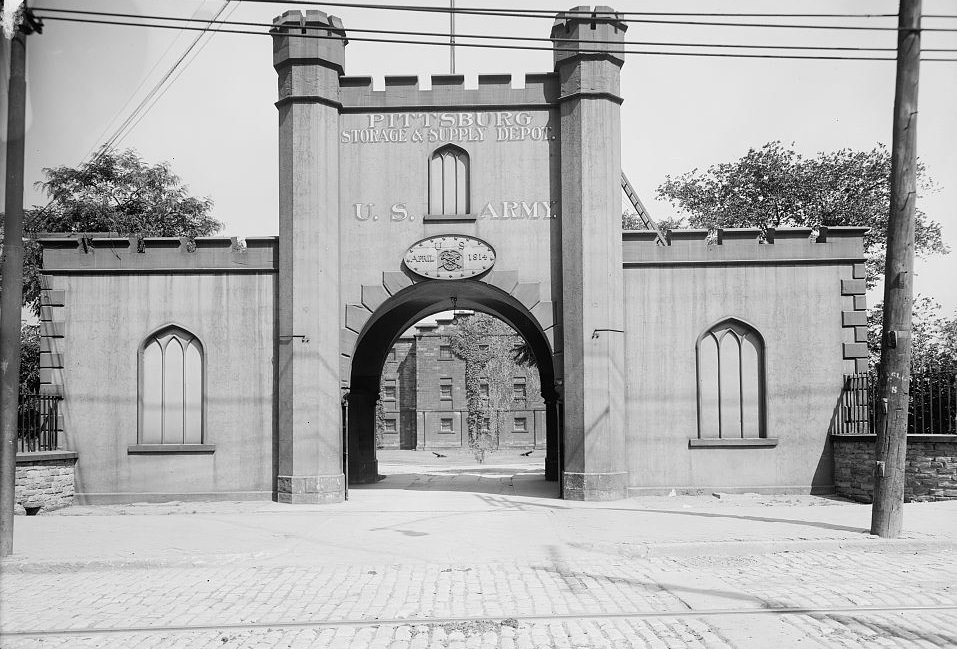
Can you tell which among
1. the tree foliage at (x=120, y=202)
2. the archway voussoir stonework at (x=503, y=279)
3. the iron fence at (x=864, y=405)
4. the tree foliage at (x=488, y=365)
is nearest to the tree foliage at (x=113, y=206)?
the tree foliage at (x=120, y=202)

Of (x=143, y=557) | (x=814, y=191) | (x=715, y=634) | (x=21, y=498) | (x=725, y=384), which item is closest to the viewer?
(x=715, y=634)

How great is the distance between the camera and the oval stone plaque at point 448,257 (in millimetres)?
17781

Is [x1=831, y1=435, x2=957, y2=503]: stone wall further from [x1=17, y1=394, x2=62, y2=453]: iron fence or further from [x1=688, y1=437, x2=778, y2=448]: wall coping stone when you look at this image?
[x1=17, y1=394, x2=62, y2=453]: iron fence

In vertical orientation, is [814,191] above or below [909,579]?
above

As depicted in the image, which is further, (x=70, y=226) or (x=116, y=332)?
(x=70, y=226)

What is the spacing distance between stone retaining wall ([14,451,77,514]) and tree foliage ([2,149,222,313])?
15159mm

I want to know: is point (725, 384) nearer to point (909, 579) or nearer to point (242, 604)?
point (909, 579)

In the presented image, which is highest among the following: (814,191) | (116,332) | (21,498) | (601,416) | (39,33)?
(814,191)

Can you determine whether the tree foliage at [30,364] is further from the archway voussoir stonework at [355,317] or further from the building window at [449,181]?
the building window at [449,181]

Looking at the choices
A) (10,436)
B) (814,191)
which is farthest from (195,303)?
(814,191)

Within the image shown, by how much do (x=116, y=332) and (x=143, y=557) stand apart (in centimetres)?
799

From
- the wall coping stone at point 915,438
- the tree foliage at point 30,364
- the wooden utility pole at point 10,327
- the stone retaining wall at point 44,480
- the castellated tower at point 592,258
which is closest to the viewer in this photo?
the wooden utility pole at point 10,327

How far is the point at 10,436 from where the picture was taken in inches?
439

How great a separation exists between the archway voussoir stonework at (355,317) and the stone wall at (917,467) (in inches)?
370
